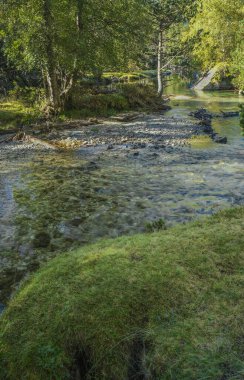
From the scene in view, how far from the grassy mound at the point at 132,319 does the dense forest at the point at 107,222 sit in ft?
0.05

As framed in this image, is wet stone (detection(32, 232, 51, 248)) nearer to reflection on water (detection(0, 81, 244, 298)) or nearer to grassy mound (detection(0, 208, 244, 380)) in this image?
reflection on water (detection(0, 81, 244, 298))

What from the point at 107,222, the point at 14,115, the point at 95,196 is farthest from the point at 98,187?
the point at 14,115

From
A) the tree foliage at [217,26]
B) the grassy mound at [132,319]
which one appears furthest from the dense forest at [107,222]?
the tree foliage at [217,26]

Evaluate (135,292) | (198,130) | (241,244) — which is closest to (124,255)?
(135,292)

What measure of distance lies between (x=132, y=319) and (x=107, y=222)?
6.69 metres

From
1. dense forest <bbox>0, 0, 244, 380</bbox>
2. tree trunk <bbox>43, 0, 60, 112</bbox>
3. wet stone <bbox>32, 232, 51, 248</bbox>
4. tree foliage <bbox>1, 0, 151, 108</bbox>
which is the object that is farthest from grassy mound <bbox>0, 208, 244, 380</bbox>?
tree trunk <bbox>43, 0, 60, 112</bbox>

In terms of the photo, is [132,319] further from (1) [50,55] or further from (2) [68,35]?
(2) [68,35]

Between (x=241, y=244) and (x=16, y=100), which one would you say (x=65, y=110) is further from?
(x=241, y=244)

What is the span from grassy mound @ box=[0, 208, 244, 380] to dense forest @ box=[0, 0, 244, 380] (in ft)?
0.05

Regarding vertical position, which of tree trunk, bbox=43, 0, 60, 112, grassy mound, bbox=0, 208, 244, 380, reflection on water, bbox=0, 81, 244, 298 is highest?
tree trunk, bbox=43, 0, 60, 112

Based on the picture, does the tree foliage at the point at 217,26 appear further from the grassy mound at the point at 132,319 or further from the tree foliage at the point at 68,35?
the grassy mound at the point at 132,319

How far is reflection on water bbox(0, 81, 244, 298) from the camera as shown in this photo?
989cm

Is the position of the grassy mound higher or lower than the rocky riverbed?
higher

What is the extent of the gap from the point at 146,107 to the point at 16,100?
14.8 metres
